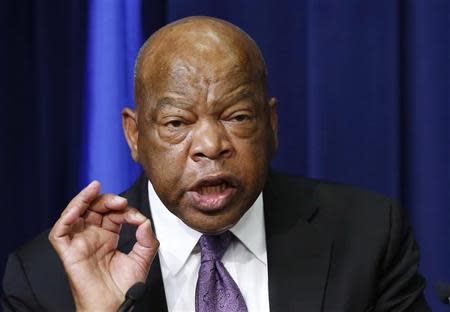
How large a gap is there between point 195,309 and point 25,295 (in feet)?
1.09

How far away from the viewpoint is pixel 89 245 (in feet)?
4.86

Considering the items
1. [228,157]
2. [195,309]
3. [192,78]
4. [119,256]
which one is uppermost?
[192,78]

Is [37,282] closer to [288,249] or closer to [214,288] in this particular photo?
[214,288]

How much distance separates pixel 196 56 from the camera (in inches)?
57.5

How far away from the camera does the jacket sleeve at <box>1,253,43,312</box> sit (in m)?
1.58

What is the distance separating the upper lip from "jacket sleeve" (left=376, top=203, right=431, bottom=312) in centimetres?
42

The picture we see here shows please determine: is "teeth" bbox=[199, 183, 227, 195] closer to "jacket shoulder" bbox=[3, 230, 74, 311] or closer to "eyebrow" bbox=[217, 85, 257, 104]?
"eyebrow" bbox=[217, 85, 257, 104]

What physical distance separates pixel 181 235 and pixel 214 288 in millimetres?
135

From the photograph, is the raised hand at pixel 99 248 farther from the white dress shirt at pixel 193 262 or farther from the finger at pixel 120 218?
the white dress shirt at pixel 193 262

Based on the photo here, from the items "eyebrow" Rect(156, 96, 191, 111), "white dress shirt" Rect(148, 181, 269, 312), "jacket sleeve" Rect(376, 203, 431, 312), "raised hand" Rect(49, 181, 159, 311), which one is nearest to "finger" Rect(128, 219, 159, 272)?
"raised hand" Rect(49, 181, 159, 311)

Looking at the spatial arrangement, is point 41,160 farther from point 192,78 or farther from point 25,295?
point 192,78

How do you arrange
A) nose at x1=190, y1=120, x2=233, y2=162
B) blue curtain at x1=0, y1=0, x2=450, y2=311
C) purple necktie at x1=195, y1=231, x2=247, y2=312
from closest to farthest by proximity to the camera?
nose at x1=190, y1=120, x2=233, y2=162 → purple necktie at x1=195, y1=231, x2=247, y2=312 → blue curtain at x1=0, y1=0, x2=450, y2=311

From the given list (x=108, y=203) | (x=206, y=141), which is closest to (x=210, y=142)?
(x=206, y=141)

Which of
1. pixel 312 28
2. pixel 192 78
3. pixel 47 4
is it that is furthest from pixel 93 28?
pixel 192 78
